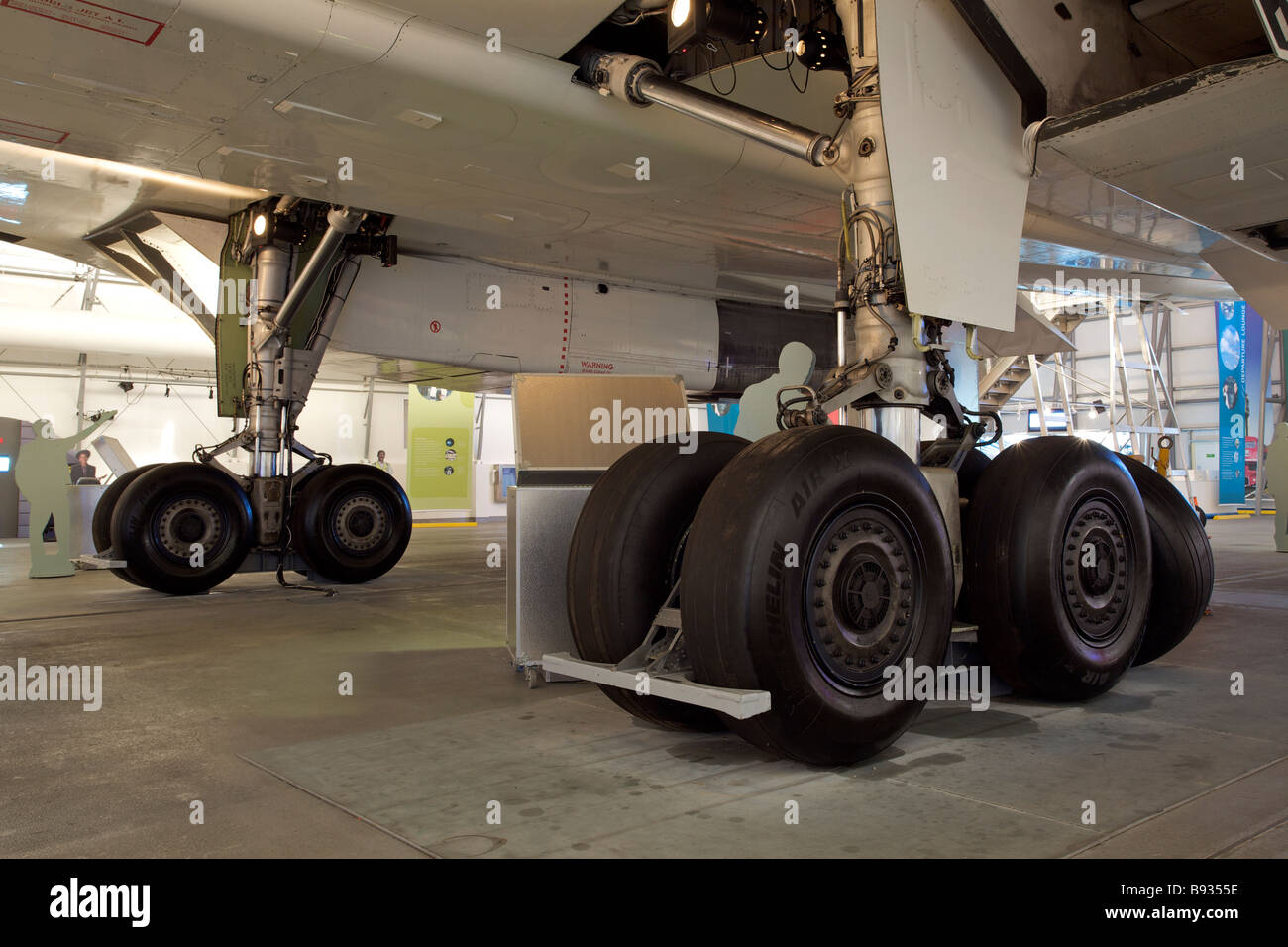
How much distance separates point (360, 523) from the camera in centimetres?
774

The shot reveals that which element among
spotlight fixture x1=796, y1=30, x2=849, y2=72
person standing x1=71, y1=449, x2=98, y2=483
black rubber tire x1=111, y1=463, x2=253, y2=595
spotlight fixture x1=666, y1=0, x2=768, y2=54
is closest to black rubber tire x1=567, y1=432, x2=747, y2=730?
spotlight fixture x1=666, y1=0, x2=768, y2=54

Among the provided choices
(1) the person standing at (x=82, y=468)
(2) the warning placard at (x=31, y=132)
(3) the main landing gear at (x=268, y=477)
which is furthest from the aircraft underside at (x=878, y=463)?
(1) the person standing at (x=82, y=468)

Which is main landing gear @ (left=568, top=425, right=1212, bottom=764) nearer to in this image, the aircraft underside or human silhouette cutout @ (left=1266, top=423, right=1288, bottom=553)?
the aircraft underside

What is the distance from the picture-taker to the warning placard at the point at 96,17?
3404 mm

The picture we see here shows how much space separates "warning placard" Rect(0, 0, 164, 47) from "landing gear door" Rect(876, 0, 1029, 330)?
2724 millimetres

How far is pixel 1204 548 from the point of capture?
159 inches

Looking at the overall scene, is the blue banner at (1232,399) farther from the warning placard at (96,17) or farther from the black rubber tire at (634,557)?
the warning placard at (96,17)

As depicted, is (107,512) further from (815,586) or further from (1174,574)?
(1174,574)

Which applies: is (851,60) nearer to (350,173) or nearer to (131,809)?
(350,173)

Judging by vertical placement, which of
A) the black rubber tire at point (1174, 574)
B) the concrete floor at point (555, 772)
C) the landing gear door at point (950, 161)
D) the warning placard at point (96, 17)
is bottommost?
the concrete floor at point (555, 772)

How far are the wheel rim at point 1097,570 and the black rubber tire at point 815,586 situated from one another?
74 cm

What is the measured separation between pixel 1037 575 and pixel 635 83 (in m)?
2.80

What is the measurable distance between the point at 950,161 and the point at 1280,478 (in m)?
9.08

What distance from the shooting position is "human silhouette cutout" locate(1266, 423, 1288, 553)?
33.6ft
